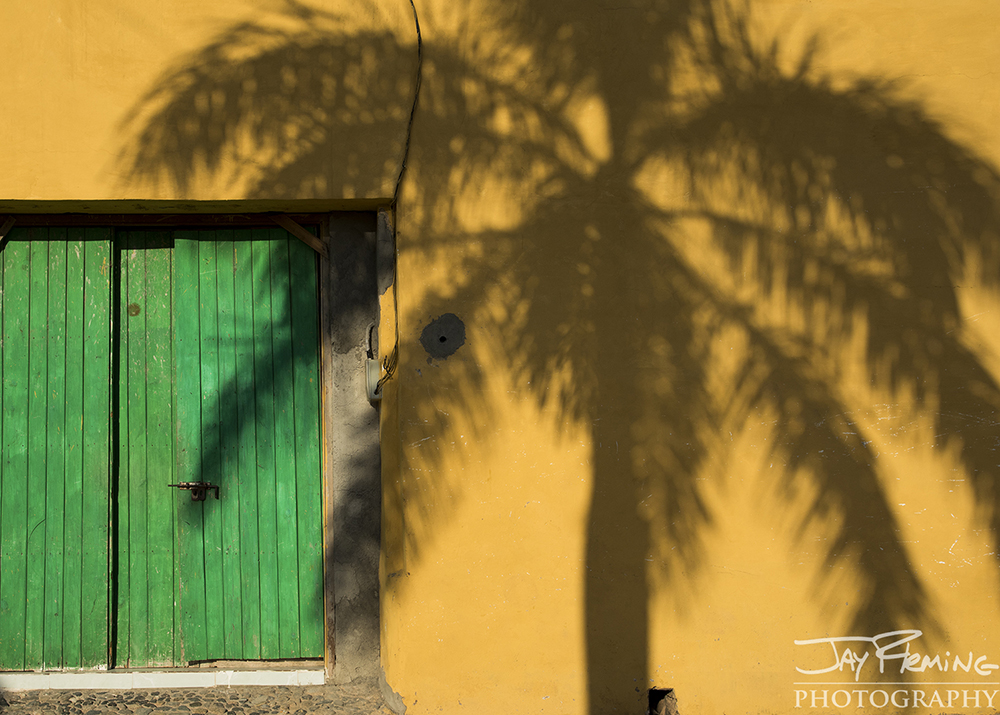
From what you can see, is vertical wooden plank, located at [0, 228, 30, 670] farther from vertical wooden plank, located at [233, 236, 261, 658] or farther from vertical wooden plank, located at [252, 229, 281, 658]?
vertical wooden plank, located at [252, 229, 281, 658]

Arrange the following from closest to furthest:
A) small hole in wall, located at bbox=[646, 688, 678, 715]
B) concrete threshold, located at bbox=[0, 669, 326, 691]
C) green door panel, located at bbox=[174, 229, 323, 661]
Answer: small hole in wall, located at bbox=[646, 688, 678, 715]
concrete threshold, located at bbox=[0, 669, 326, 691]
green door panel, located at bbox=[174, 229, 323, 661]

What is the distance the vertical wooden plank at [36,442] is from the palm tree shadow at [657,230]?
938mm

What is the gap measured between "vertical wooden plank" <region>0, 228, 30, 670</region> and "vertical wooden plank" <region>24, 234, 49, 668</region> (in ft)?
0.09

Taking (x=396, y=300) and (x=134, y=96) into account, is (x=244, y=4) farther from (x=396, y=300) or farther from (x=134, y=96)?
(x=396, y=300)

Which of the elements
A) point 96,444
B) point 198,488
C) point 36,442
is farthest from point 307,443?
point 36,442

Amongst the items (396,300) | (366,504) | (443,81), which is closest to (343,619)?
(366,504)

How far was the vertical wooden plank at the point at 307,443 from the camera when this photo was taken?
4117 mm

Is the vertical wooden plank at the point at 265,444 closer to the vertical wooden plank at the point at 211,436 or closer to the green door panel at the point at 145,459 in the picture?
the vertical wooden plank at the point at 211,436

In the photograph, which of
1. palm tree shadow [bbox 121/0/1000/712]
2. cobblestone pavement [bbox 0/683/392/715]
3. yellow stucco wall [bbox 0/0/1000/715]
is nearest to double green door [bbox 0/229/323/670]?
cobblestone pavement [bbox 0/683/392/715]

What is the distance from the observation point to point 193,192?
3.80m

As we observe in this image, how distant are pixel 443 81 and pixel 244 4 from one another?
1155 millimetres

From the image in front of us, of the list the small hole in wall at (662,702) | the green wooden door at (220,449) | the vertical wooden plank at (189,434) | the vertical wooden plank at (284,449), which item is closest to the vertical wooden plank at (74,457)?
the green wooden door at (220,449)

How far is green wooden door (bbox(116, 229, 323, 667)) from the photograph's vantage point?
13.4ft

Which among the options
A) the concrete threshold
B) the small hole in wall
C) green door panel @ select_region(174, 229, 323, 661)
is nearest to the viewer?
the small hole in wall
